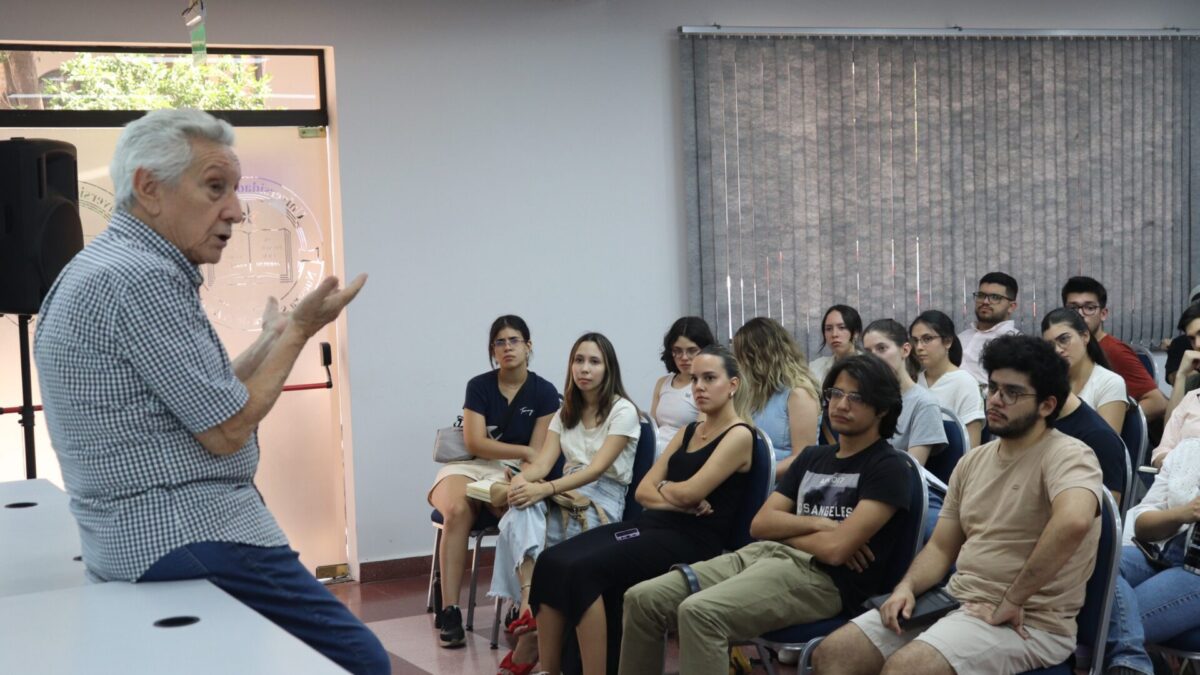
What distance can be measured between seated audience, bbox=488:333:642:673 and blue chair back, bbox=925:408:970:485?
1141 mm

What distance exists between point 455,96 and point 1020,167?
130 inches

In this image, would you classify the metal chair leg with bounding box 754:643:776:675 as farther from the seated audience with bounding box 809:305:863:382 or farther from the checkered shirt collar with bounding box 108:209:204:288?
the seated audience with bounding box 809:305:863:382

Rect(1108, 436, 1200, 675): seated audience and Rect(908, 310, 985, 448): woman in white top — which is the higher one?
Rect(908, 310, 985, 448): woman in white top

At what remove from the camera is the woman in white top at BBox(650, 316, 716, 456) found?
5.46 m

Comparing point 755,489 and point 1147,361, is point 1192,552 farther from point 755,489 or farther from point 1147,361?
point 1147,361

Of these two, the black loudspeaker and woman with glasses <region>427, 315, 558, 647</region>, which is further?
woman with glasses <region>427, 315, 558, 647</region>

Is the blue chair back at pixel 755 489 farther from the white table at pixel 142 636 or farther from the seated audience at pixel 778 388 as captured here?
the white table at pixel 142 636

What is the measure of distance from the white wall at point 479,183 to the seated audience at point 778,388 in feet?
4.64

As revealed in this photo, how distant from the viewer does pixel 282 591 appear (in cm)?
209

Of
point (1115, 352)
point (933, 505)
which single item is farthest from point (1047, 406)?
point (1115, 352)

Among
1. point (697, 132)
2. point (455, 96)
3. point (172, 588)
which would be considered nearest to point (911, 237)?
point (697, 132)

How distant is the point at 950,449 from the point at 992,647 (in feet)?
5.43

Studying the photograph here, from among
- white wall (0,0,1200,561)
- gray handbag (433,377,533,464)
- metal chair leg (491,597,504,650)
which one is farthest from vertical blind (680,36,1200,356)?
metal chair leg (491,597,504,650)

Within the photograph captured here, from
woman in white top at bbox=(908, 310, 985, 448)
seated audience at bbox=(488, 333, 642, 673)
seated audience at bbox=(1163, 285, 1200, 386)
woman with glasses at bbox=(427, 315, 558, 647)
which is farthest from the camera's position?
seated audience at bbox=(1163, 285, 1200, 386)
